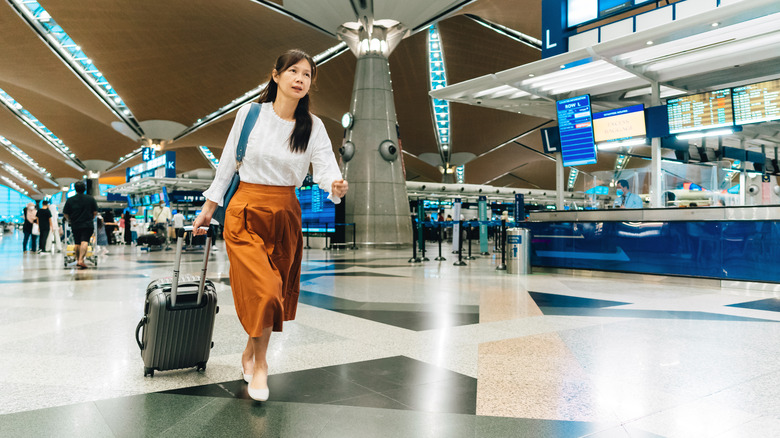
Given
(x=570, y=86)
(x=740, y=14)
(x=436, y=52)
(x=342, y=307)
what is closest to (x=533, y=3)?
(x=436, y=52)

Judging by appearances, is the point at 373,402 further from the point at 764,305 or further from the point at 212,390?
the point at 764,305

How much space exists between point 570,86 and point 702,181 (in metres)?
3.07

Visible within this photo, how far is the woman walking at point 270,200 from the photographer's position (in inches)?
96.7

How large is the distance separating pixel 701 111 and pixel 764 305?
4360 mm

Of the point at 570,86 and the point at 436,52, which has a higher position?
the point at 436,52

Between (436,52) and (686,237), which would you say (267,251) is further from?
(436,52)

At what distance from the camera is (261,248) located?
2502 millimetres

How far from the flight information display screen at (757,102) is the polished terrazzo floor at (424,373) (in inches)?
154

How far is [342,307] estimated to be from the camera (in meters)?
5.46

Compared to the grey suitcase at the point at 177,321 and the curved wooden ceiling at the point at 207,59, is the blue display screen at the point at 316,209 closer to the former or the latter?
the curved wooden ceiling at the point at 207,59

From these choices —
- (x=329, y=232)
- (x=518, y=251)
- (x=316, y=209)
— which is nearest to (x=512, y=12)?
(x=316, y=209)

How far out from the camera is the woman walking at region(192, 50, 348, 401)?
96.7 inches

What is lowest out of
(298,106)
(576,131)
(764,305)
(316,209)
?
(764,305)

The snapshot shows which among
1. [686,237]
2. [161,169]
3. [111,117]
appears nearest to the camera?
[686,237]
